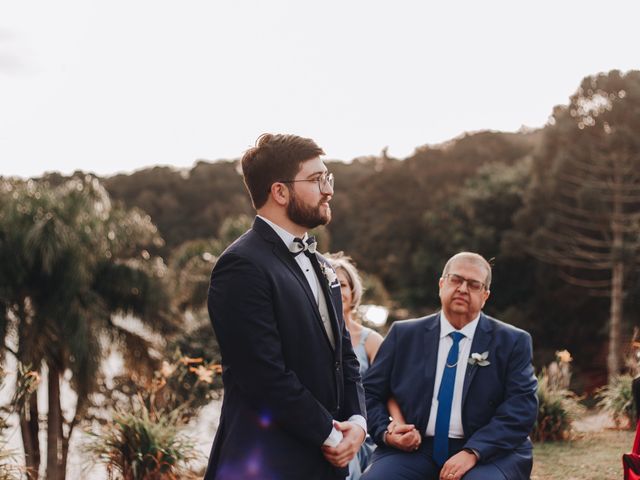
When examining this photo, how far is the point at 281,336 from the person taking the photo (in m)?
2.67

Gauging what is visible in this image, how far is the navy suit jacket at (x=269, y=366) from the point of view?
2.57 meters

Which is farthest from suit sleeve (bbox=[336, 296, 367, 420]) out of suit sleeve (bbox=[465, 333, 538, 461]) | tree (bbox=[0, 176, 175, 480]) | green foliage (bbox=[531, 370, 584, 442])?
tree (bbox=[0, 176, 175, 480])

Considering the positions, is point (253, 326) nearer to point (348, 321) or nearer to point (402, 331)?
point (402, 331)

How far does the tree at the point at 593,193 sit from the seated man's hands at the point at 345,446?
19302 mm

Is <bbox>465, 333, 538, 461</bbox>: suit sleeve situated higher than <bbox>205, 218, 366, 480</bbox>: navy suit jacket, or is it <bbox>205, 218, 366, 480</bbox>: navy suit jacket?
<bbox>205, 218, 366, 480</bbox>: navy suit jacket

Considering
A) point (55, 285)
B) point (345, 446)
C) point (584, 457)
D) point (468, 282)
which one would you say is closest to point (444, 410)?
point (468, 282)

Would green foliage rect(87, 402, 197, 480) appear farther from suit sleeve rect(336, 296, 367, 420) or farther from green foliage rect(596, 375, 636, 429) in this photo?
green foliage rect(596, 375, 636, 429)

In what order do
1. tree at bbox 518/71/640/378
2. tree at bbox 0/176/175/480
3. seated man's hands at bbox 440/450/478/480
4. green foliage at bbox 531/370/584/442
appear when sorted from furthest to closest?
tree at bbox 518/71/640/378 → tree at bbox 0/176/175/480 → green foliage at bbox 531/370/584/442 → seated man's hands at bbox 440/450/478/480

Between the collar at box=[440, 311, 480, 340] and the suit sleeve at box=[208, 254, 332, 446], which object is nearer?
the suit sleeve at box=[208, 254, 332, 446]

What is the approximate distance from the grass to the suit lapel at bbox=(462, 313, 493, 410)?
228cm

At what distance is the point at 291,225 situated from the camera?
9.34ft

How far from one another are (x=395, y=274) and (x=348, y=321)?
25.3m

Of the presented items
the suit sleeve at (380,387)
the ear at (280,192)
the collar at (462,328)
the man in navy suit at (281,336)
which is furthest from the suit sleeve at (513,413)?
the ear at (280,192)

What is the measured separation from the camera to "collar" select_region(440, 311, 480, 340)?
438 centimetres
